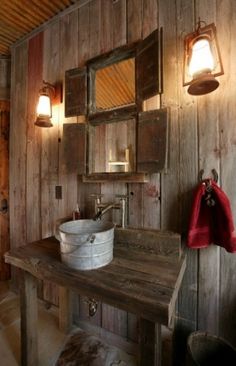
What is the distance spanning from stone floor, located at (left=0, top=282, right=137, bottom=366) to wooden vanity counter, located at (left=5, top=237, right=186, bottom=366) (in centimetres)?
19

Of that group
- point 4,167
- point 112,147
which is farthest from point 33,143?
point 112,147

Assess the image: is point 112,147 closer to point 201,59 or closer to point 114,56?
point 114,56

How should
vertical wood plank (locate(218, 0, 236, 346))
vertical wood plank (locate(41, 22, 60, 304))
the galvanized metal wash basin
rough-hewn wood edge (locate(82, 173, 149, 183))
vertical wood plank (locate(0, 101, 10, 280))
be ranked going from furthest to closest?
vertical wood plank (locate(0, 101, 10, 280)) → vertical wood plank (locate(41, 22, 60, 304)) → rough-hewn wood edge (locate(82, 173, 149, 183)) → vertical wood plank (locate(218, 0, 236, 346)) → the galvanized metal wash basin

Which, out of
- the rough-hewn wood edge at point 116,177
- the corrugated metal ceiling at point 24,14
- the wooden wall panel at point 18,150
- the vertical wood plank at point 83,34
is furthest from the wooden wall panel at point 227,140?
the wooden wall panel at point 18,150

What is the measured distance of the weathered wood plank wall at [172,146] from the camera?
1.06m

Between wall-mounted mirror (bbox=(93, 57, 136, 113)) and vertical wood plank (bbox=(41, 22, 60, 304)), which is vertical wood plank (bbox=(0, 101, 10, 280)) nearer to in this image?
vertical wood plank (bbox=(41, 22, 60, 304))

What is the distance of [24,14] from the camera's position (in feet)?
5.45

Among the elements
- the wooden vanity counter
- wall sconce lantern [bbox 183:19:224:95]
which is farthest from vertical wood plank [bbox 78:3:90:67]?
the wooden vanity counter

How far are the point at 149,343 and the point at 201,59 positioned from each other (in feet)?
4.07

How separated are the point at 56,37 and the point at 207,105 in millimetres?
1407

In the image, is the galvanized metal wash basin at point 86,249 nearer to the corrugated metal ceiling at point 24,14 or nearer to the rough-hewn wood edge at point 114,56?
the rough-hewn wood edge at point 114,56

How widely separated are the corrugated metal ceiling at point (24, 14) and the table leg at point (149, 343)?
2119 millimetres

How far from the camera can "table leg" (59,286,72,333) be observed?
5.04 feet

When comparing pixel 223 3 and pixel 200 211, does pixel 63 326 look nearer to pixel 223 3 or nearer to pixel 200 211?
pixel 200 211
